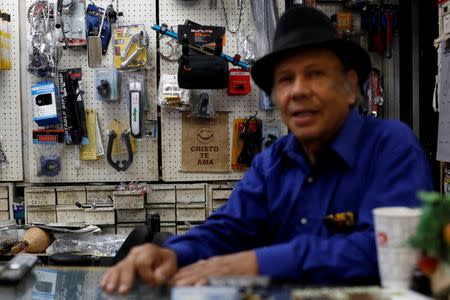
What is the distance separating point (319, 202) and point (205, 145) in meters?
2.08

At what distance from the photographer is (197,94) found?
11.4 feet

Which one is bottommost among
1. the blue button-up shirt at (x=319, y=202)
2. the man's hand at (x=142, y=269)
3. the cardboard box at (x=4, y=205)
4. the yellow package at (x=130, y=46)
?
the cardboard box at (x=4, y=205)

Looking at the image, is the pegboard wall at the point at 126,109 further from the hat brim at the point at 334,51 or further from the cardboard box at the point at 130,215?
the hat brim at the point at 334,51

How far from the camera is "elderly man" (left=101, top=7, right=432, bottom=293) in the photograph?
3.93 feet

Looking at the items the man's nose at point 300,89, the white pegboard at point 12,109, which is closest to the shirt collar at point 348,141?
the man's nose at point 300,89

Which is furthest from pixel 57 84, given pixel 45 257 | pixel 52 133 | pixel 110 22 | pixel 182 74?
pixel 45 257

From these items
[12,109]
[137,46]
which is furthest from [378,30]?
[12,109]

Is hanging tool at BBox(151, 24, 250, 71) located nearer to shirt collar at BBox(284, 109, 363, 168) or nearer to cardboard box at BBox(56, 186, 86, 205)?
cardboard box at BBox(56, 186, 86, 205)

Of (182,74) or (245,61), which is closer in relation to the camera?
(182,74)

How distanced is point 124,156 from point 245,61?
1.09m

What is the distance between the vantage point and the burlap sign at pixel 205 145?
Result: 3500mm

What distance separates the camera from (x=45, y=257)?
3.08m

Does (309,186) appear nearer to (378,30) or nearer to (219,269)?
(219,269)

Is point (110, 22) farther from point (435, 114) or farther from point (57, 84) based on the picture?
point (435, 114)
